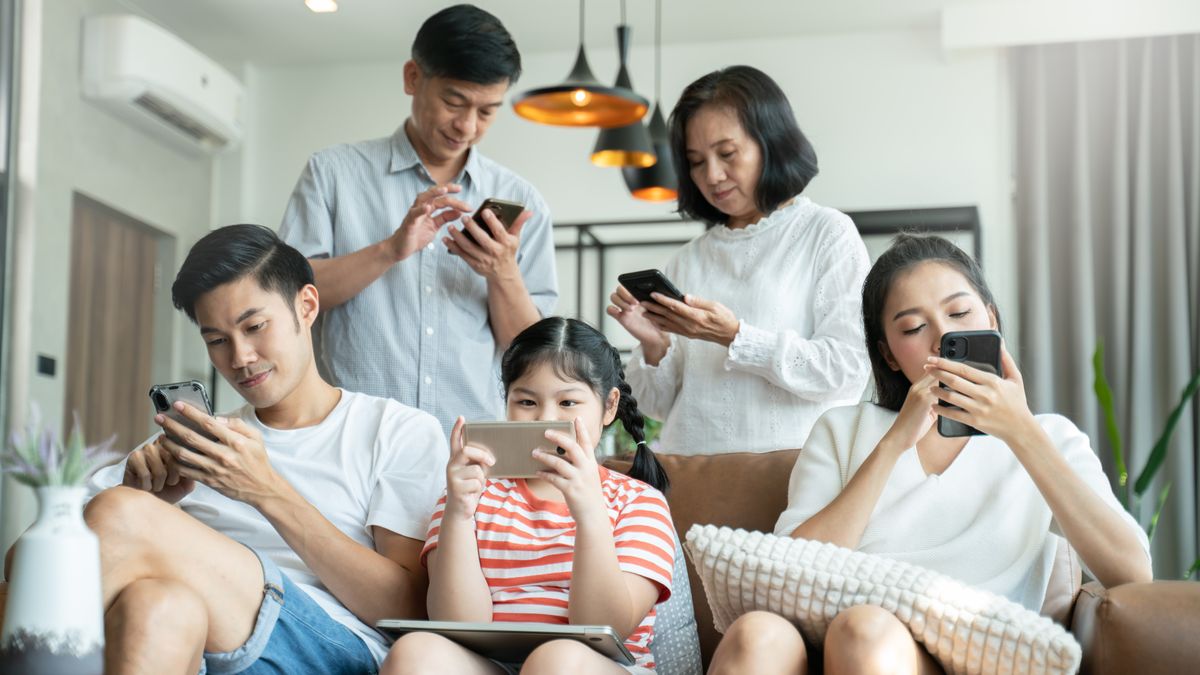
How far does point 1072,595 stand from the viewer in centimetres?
176

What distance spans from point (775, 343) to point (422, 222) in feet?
2.30

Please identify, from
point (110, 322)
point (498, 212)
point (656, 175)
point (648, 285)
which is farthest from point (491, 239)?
point (110, 322)

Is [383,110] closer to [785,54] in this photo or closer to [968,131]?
[785,54]

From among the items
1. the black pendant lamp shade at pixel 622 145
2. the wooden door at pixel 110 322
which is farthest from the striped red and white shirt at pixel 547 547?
the wooden door at pixel 110 322

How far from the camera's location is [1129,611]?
4.68ft

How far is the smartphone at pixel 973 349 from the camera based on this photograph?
5.47ft

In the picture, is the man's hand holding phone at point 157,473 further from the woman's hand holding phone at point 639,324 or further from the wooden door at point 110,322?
the wooden door at point 110,322

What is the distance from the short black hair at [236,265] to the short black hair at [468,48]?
1.91 feet

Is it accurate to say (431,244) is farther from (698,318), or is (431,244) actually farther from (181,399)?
(181,399)

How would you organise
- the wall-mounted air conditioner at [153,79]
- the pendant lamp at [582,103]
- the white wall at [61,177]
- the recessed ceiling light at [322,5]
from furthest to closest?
the recessed ceiling light at [322,5], the wall-mounted air conditioner at [153,79], the white wall at [61,177], the pendant lamp at [582,103]

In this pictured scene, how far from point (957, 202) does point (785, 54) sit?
3.41 ft

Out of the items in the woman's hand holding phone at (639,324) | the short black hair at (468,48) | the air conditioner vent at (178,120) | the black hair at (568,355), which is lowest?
the black hair at (568,355)

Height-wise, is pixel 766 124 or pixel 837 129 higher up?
pixel 837 129

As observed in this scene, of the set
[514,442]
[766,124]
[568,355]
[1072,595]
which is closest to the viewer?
[514,442]
